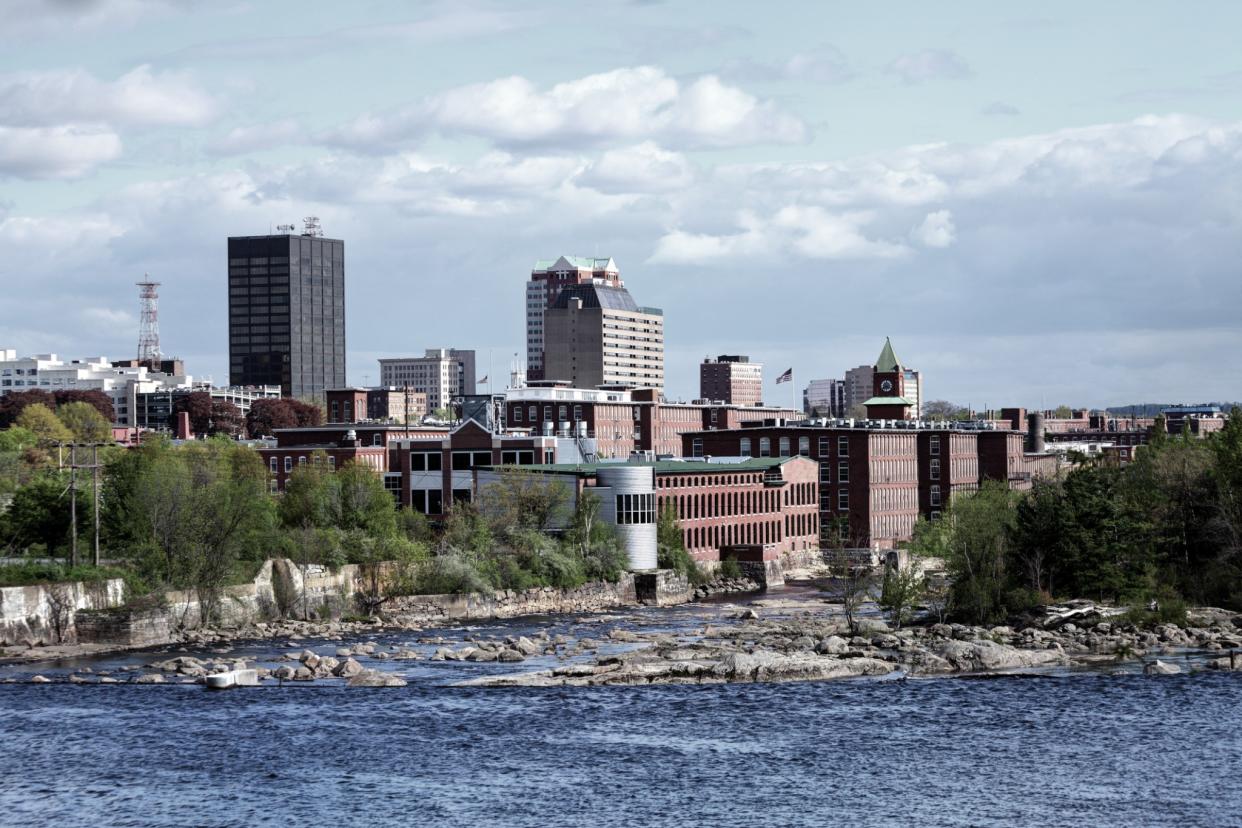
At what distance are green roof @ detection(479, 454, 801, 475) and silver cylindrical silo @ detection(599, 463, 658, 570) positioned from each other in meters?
1.71

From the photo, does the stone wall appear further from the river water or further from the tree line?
the tree line

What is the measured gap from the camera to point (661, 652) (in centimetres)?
8975

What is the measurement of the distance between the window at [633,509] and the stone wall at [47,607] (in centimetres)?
4152

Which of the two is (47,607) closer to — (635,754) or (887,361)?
(635,754)

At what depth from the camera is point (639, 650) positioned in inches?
3585

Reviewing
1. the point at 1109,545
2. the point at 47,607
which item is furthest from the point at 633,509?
the point at 47,607

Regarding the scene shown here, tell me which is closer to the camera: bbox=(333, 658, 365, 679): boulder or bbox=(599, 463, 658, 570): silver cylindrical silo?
bbox=(333, 658, 365, 679): boulder

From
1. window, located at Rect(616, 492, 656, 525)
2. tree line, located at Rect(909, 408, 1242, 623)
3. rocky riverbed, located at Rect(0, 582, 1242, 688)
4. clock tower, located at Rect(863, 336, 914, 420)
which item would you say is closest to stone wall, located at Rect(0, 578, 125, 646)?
rocky riverbed, located at Rect(0, 582, 1242, 688)

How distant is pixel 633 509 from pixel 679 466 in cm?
1506

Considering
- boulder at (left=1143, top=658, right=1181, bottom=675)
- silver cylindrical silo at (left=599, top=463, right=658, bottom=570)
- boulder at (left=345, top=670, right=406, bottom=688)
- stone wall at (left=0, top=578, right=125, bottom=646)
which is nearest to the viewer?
boulder at (left=345, top=670, right=406, bottom=688)

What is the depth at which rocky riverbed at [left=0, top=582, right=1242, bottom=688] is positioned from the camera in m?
83.2

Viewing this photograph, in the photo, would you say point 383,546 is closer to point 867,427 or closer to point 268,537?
point 268,537

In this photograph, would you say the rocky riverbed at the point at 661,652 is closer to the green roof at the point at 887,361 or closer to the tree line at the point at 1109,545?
the tree line at the point at 1109,545

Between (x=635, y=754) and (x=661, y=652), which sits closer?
(x=635, y=754)
